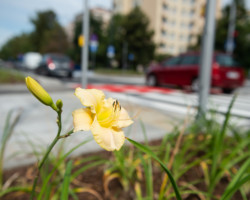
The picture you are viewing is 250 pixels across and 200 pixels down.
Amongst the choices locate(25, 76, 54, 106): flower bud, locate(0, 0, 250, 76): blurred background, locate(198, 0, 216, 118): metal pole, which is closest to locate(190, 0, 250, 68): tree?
locate(0, 0, 250, 76): blurred background

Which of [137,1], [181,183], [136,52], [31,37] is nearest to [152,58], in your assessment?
[136,52]

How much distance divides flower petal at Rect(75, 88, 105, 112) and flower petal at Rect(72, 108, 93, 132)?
0.08ft

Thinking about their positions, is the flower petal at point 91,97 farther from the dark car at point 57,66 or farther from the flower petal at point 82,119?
the dark car at point 57,66

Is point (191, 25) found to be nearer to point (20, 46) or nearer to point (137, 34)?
point (137, 34)

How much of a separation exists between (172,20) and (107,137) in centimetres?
5553

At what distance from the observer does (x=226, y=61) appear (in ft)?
26.4

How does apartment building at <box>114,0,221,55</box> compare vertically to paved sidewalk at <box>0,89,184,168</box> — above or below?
above

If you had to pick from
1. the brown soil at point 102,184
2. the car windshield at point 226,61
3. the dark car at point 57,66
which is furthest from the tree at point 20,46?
the brown soil at point 102,184

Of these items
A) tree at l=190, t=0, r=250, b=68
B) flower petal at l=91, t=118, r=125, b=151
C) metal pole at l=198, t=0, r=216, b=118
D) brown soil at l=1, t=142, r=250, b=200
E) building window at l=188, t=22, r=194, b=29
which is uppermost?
building window at l=188, t=22, r=194, b=29

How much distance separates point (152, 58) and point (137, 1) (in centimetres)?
2422

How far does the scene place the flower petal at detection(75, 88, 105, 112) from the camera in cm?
60

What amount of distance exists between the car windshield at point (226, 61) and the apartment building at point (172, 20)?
42013 millimetres

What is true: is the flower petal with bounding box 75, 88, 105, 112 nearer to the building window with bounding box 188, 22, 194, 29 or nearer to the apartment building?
the apartment building

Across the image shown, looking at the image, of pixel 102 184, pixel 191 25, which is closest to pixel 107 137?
pixel 102 184
